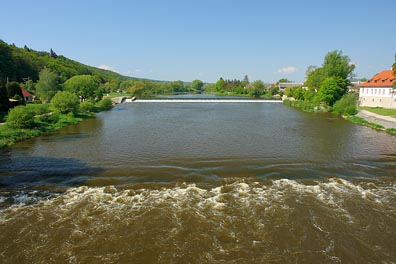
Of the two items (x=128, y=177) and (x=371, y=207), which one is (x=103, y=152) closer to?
(x=128, y=177)

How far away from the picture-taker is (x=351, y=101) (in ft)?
112

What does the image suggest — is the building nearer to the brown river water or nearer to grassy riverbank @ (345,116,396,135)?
grassy riverbank @ (345,116,396,135)

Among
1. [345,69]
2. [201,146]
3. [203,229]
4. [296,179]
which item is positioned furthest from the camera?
[345,69]

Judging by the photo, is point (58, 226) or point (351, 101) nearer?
point (58, 226)

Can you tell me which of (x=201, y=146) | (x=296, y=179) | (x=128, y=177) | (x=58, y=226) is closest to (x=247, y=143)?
(x=201, y=146)

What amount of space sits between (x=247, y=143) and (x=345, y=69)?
3457 centimetres

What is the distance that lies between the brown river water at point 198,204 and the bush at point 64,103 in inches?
520

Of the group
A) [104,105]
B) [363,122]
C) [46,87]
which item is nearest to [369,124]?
[363,122]

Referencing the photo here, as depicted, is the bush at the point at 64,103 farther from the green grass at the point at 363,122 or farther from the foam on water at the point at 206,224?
the green grass at the point at 363,122

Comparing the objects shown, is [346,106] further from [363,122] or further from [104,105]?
[104,105]

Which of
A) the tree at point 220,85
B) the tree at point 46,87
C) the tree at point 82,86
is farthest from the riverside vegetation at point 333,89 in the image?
the tree at point 220,85

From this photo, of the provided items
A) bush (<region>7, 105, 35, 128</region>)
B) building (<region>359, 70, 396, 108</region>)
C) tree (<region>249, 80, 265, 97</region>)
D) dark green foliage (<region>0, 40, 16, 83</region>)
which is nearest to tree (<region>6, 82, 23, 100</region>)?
bush (<region>7, 105, 35, 128</region>)

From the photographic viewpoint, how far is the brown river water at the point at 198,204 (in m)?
6.70

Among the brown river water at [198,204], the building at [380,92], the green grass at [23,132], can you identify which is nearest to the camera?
the brown river water at [198,204]
